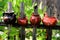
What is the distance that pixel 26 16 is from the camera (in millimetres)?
2441

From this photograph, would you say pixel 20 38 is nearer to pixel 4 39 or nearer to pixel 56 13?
pixel 4 39

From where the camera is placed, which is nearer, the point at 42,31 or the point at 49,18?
the point at 49,18

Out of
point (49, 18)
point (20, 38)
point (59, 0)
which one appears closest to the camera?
point (49, 18)

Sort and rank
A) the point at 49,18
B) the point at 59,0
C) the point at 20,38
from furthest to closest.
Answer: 1. the point at 59,0
2. the point at 20,38
3. the point at 49,18

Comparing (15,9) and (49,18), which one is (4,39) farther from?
(49,18)

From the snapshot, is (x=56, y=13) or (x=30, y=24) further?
(x=56, y=13)

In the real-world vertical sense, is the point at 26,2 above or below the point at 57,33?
above

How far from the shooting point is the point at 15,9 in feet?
8.02

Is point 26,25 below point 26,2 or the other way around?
below

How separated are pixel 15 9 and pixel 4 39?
366 millimetres

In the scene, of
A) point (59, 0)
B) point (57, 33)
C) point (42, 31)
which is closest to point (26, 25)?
point (42, 31)

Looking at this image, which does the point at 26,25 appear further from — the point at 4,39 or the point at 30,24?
the point at 4,39

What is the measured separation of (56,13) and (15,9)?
3.07m

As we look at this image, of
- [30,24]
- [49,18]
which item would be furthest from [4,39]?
[49,18]
